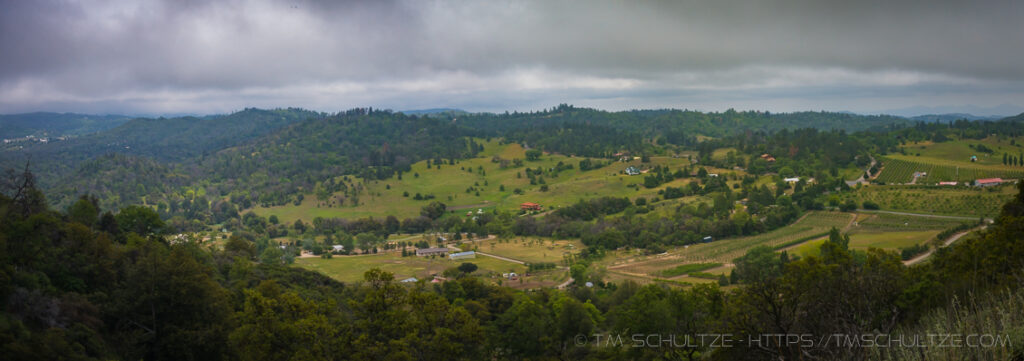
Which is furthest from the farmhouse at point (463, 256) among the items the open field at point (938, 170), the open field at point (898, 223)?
the open field at point (938, 170)

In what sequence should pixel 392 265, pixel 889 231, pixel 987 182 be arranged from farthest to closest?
pixel 987 182, pixel 392 265, pixel 889 231

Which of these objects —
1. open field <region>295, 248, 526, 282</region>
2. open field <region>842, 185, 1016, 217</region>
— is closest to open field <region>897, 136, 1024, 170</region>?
open field <region>842, 185, 1016, 217</region>

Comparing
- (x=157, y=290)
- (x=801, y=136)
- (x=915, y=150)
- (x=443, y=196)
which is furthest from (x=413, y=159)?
(x=157, y=290)

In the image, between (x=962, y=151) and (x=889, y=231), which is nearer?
(x=889, y=231)

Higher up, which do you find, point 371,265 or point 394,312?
point 394,312

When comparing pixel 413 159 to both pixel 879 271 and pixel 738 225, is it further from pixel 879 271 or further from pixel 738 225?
pixel 879 271

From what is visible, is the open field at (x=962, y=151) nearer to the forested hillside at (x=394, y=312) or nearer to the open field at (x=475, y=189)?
the open field at (x=475, y=189)

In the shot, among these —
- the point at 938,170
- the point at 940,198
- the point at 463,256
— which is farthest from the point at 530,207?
the point at 938,170

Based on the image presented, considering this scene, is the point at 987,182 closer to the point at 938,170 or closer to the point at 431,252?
the point at 938,170
